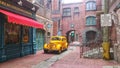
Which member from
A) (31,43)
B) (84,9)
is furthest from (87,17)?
(31,43)

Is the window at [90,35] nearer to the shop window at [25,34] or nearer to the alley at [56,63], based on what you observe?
the shop window at [25,34]

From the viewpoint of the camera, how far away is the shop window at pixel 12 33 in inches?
490

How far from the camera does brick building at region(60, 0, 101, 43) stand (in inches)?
1235

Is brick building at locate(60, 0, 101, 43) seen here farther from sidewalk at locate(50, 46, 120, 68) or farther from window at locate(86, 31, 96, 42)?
sidewalk at locate(50, 46, 120, 68)

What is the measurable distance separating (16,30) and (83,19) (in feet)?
65.4

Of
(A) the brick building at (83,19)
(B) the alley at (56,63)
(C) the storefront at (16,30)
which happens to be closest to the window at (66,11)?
(A) the brick building at (83,19)

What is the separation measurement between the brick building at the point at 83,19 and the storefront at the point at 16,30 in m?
16.6

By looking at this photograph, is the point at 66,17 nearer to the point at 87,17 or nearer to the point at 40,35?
the point at 87,17

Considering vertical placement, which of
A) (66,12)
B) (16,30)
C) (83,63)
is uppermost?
(66,12)

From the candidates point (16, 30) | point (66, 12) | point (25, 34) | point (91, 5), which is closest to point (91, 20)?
point (91, 5)

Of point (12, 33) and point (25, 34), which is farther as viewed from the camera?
point (25, 34)

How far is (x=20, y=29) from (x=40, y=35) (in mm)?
6382

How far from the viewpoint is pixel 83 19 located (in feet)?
106

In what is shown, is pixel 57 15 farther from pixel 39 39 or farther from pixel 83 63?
pixel 83 63
